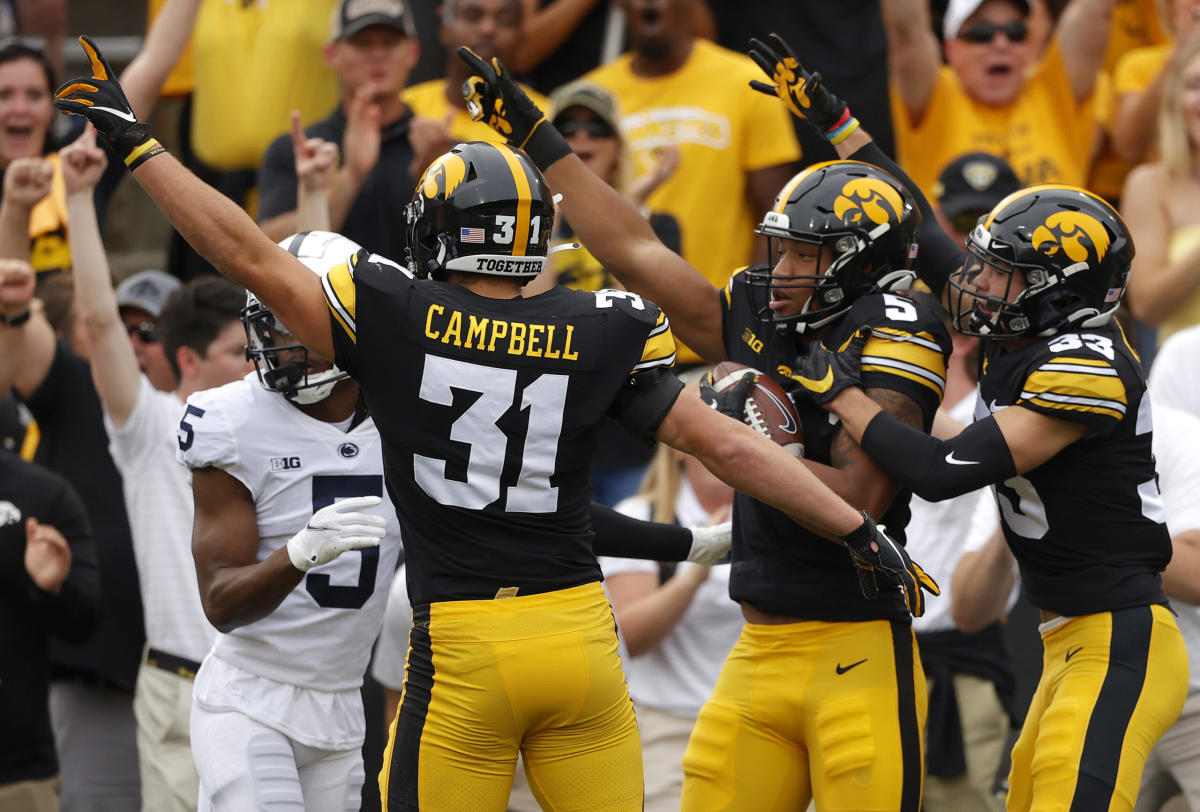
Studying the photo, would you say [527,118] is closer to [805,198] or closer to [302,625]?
[805,198]

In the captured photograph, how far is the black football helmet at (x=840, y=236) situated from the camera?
4.27 metres

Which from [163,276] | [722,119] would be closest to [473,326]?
[163,276]

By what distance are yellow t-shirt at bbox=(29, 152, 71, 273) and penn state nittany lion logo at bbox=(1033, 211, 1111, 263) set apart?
14.6ft

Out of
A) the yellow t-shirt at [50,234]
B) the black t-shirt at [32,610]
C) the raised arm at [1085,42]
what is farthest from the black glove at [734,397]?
the raised arm at [1085,42]

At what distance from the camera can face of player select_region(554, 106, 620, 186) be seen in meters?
6.60

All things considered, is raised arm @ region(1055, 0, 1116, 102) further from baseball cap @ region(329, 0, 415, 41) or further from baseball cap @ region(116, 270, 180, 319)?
baseball cap @ region(116, 270, 180, 319)

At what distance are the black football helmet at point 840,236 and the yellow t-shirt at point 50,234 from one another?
3.85m

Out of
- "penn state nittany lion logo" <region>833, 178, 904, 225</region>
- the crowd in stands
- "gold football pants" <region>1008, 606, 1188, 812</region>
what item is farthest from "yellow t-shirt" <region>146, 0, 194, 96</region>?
"gold football pants" <region>1008, 606, 1188, 812</region>

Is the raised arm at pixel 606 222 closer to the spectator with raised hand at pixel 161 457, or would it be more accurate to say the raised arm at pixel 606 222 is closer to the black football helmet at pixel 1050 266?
the black football helmet at pixel 1050 266

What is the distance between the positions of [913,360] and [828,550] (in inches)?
21.6

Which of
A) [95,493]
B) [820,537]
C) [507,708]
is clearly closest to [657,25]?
[95,493]

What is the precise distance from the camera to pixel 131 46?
9242 millimetres

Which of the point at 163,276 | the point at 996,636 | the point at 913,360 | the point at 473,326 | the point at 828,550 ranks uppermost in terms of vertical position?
the point at 473,326

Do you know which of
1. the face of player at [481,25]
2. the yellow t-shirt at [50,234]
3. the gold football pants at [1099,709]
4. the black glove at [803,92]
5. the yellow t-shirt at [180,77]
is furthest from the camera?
the yellow t-shirt at [180,77]
